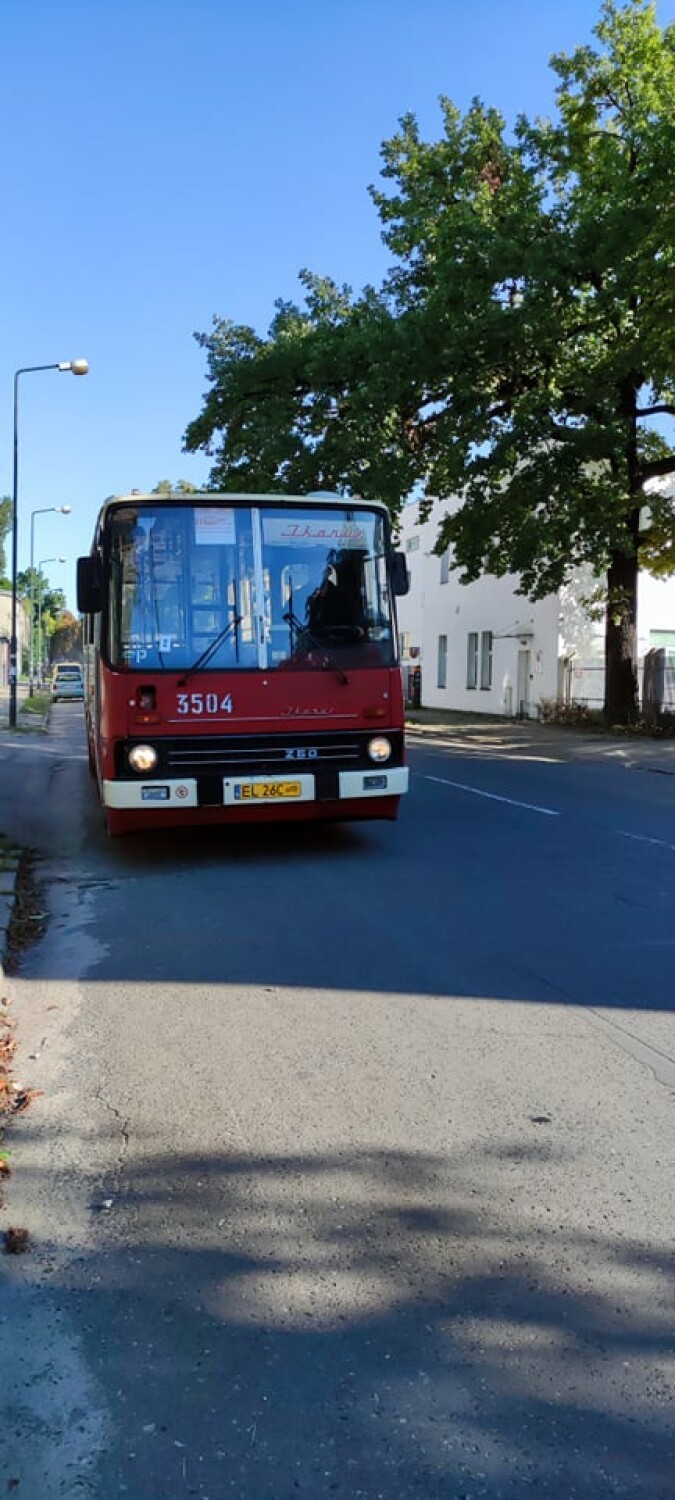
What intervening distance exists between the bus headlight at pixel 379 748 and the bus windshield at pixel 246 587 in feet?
2.04

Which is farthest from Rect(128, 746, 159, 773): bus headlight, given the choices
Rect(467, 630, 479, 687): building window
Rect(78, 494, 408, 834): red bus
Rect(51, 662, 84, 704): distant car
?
Rect(51, 662, 84, 704): distant car

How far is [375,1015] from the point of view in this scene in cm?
509

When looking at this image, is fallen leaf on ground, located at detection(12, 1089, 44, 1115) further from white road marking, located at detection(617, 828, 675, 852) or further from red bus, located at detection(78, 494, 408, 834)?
white road marking, located at detection(617, 828, 675, 852)

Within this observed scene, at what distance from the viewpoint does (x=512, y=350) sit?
21.5 meters

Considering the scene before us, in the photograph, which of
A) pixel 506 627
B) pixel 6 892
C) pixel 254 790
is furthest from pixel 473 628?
pixel 6 892

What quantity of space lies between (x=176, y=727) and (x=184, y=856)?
1.58 m

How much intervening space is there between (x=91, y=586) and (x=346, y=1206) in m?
6.10

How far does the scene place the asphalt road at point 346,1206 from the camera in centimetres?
236

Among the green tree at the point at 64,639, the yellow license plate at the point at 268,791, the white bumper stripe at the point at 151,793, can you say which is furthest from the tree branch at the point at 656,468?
the green tree at the point at 64,639

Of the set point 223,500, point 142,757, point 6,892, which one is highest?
point 223,500

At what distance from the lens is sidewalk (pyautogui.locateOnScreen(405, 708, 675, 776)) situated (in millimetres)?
20438

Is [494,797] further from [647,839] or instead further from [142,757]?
[142,757]

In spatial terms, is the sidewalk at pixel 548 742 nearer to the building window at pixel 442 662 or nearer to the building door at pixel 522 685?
the building door at pixel 522 685

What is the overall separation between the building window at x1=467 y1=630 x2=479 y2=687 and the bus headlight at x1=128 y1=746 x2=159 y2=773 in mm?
33914
